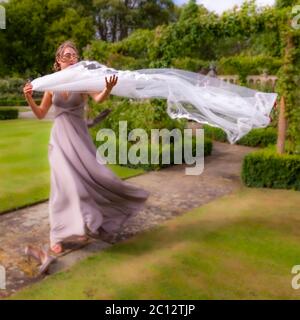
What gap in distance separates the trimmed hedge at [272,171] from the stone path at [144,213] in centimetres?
41

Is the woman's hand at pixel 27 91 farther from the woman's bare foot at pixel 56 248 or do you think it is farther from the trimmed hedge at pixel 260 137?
Answer: the trimmed hedge at pixel 260 137

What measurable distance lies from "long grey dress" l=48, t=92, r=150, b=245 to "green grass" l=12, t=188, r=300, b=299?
50 cm

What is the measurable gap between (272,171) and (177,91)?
14.3 ft

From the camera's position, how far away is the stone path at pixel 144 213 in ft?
15.7

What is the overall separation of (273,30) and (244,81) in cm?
883

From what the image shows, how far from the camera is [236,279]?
14.9ft

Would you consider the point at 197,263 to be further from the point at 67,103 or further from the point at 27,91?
the point at 27,91

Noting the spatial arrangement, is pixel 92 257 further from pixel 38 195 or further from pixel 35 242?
pixel 38 195

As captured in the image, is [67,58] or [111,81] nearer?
[111,81]

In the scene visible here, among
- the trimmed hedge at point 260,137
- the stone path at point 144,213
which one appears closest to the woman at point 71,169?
the stone path at point 144,213

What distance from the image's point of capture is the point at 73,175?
5.03 metres

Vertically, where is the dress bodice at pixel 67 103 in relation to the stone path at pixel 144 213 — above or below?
above

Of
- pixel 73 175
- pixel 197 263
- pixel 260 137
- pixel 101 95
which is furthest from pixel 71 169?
pixel 260 137
